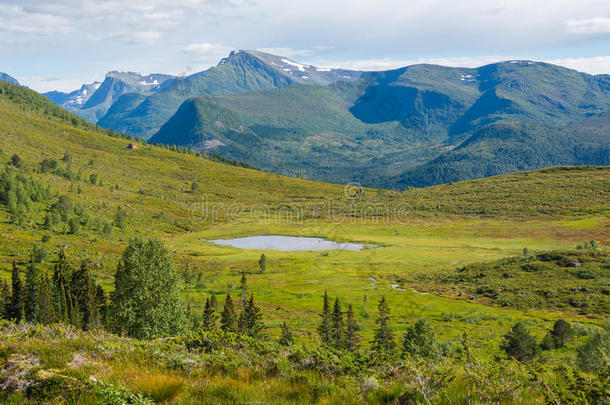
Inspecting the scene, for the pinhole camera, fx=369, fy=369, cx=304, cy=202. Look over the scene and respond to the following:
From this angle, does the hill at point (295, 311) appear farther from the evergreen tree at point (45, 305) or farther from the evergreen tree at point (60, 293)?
the evergreen tree at point (45, 305)

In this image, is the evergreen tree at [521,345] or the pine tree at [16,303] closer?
the evergreen tree at [521,345]

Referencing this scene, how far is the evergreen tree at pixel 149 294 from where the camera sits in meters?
34.9

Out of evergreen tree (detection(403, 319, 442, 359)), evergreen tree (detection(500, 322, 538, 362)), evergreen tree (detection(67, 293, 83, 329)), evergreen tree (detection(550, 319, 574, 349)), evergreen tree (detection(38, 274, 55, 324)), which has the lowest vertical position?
evergreen tree (detection(550, 319, 574, 349))

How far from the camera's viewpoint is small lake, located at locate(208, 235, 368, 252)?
6114 inches

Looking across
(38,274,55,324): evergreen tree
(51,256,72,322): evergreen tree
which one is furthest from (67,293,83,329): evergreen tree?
(38,274,55,324): evergreen tree

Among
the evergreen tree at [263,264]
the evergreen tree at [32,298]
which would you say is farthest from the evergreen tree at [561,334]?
the evergreen tree at [32,298]

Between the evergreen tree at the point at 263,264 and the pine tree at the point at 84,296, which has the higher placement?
the pine tree at the point at 84,296

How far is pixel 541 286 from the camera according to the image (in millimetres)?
93688

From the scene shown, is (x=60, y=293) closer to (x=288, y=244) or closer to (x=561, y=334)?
(x=561, y=334)

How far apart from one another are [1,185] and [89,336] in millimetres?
152343

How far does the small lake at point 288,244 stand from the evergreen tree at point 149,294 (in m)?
115

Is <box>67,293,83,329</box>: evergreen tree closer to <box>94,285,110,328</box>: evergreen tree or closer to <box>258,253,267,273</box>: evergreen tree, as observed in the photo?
<box>94,285,110,328</box>: evergreen tree

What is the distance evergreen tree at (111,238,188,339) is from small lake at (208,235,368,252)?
4536 inches

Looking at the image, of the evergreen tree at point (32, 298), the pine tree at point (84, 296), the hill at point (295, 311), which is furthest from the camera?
the pine tree at point (84, 296)
